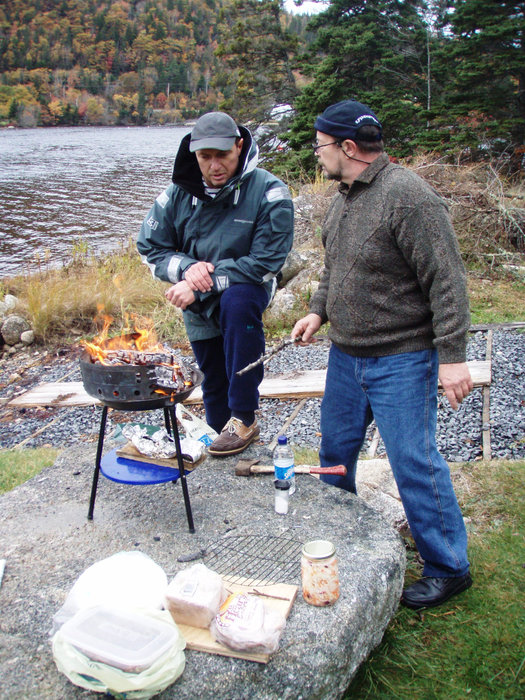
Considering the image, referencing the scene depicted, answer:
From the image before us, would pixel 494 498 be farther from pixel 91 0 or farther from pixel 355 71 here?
pixel 91 0

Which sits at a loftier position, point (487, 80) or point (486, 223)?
point (487, 80)

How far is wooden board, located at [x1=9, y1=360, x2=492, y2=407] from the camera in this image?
6113mm

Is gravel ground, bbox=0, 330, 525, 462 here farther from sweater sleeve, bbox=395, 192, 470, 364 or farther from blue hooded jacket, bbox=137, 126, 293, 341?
sweater sleeve, bbox=395, 192, 470, 364

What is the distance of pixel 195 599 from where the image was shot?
2.40m

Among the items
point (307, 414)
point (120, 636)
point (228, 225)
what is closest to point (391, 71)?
point (307, 414)

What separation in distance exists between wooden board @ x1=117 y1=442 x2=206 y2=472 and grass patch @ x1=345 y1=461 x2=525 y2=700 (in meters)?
1.32

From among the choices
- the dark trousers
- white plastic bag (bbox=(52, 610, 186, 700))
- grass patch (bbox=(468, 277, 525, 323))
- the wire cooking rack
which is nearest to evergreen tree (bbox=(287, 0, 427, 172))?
grass patch (bbox=(468, 277, 525, 323))

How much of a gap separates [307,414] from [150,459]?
109 inches

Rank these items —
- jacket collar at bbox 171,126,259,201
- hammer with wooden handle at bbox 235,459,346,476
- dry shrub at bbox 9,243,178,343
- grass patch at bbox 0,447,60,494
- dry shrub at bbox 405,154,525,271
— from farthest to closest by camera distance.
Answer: dry shrub at bbox 405,154,525,271, dry shrub at bbox 9,243,178,343, grass patch at bbox 0,447,60,494, jacket collar at bbox 171,126,259,201, hammer with wooden handle at bbox 235,459,346,476

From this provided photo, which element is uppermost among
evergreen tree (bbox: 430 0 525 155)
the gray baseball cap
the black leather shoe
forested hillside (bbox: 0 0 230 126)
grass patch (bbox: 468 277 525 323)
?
forested hillside (bbox: 0 0 230 126)

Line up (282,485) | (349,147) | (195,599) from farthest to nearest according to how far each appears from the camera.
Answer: (282,485)
(349,147)
(195,599)

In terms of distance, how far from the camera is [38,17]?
90.4m

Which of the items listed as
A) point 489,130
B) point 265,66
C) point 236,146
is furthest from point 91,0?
point 236,146

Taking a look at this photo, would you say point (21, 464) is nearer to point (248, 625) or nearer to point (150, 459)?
point (150, 459)
